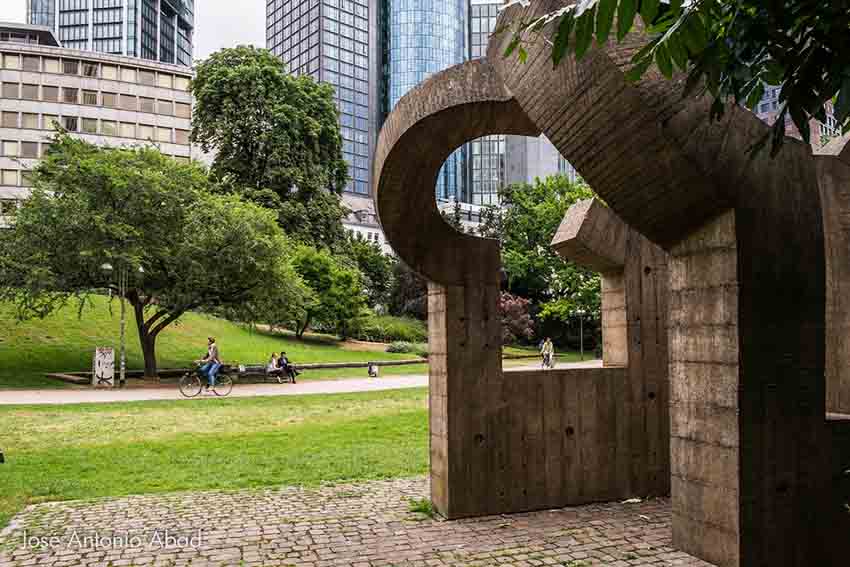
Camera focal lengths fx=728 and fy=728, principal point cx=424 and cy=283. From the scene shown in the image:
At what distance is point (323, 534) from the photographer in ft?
19.0

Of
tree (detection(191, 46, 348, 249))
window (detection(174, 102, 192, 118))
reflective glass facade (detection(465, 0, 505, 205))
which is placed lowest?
tree (detection(191, 46, 348, 249))

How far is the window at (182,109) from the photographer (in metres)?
67.5

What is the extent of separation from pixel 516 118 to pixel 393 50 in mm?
120102

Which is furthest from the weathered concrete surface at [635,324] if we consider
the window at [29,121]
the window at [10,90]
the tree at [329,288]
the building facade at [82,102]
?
the window at [10,90]

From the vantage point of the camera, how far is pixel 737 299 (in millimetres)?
4539

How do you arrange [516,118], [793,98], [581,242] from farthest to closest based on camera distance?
[581,242] → [516,118] → [793,98]

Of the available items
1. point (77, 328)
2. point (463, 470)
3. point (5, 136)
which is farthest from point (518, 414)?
point (5, 136)

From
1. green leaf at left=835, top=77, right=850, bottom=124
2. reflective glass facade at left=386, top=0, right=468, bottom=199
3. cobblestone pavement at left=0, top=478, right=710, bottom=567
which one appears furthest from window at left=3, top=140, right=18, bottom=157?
green leaf at left=835, top=77, right=850, bottom=124

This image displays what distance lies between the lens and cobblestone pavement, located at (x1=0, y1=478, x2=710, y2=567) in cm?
513

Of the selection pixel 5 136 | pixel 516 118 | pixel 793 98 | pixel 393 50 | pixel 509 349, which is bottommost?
pixel 509 349

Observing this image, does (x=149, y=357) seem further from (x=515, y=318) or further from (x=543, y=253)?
(x=543, y=253)

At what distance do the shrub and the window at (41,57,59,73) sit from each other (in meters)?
37.9

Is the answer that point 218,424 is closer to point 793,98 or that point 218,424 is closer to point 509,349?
point 793,98

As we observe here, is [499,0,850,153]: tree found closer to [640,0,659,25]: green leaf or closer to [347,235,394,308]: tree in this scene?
[640,0,659,25]: green leaf
